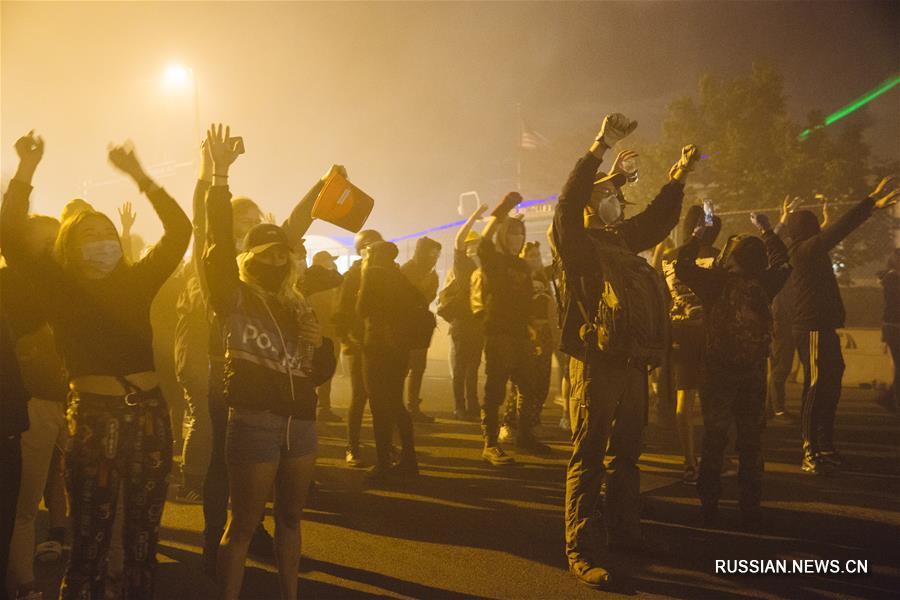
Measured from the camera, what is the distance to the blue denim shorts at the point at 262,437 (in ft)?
10.3

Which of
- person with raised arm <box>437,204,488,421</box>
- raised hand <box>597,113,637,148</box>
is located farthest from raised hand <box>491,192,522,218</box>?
raised hand <box>597,113,637,148</box>

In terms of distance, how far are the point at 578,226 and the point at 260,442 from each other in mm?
2080

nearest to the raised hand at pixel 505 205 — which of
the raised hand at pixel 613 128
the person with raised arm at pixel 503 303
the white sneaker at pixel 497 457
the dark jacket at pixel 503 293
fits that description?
the person with raised arm at pixel 503 303

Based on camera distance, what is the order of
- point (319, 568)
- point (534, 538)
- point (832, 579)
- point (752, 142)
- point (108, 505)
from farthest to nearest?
point (752, 142) → point (534, 538) → point (319, 568) → point (832, 579) → point (108, 505)

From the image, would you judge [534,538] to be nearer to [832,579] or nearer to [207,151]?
[832,579]

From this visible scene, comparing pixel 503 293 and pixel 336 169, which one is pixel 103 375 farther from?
pixel 503 293

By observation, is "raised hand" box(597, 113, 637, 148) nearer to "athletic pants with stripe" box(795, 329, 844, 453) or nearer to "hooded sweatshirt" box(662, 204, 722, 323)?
"hooded sweatshirt" box(662, 204, 722, 323)

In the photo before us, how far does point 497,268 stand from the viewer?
6910 millimetres

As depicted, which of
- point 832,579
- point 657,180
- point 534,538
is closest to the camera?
point 832,579

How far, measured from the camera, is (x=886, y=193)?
5953 millimetres

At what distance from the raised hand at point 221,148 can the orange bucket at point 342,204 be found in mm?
720

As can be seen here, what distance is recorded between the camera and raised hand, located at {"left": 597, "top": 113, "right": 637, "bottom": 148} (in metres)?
4.04

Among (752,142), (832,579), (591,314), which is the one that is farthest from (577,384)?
(752,142)

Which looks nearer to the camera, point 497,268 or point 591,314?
point 591,314
